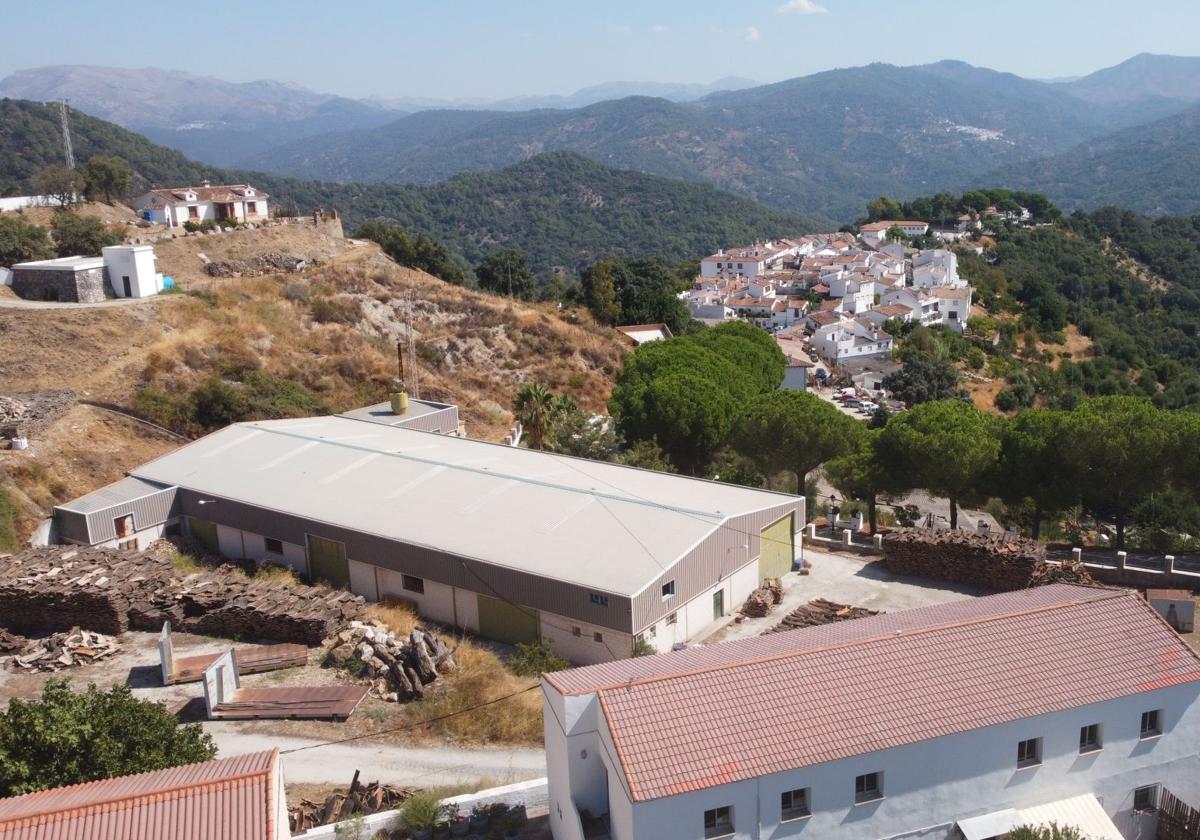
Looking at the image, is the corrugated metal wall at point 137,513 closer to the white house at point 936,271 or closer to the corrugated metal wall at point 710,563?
the corrugated metal wall at point 710,563

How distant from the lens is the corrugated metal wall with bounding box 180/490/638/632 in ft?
72.4

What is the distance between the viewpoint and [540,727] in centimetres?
1956

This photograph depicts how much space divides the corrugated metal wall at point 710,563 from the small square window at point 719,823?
7.81m

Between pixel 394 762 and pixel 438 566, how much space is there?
670 cm

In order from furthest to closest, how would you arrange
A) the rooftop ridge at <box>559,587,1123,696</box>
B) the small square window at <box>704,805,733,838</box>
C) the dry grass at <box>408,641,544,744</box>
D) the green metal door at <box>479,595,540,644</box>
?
1. the green metal door at <box>479,595,540,644</box>
2. the dry grass at <box>408,641,544,744</box>
3. the rooftop ridge at <box>559,587,1123,696</box>
4. the small square window at <box>704,805,733,838</box>

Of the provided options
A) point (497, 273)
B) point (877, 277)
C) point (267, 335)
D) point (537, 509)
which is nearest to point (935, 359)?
point (877, 277)

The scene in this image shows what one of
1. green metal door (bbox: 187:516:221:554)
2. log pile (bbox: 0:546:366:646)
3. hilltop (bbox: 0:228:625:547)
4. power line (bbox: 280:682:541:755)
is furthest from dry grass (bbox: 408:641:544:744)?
hilltop (bbox: 0:228:625:547)

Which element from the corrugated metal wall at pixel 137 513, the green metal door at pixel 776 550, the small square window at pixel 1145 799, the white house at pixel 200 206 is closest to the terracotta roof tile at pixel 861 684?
the small square window at pixel 1145 799

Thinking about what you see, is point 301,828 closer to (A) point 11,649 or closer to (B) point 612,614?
(B) point 612,614

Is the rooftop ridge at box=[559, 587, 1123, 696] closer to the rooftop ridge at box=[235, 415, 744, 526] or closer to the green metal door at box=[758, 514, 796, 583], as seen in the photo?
the rooftop ridge at box=[235, 415, 744, 526]

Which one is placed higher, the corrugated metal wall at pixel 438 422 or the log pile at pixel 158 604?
the corrugated metal wall at pixel 438 422

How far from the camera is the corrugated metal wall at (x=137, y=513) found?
92.5 ft

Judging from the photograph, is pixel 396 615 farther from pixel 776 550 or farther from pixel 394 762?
pixel 776 550

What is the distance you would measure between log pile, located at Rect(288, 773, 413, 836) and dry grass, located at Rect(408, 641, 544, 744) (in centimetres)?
223
